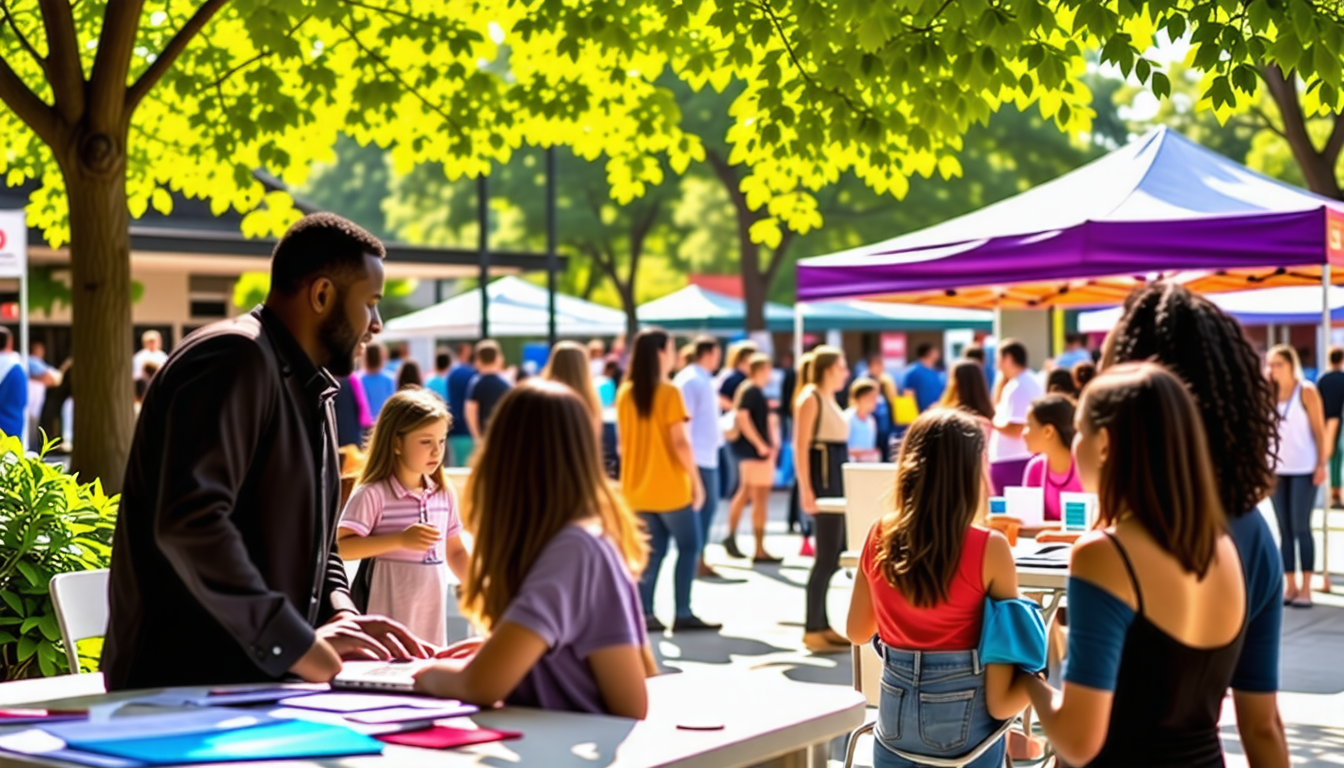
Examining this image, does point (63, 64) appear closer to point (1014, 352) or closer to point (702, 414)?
point (702, 414)

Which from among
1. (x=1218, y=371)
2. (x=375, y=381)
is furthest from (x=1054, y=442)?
(x=375, y=381)

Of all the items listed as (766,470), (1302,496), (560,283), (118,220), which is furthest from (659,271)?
(118,220)

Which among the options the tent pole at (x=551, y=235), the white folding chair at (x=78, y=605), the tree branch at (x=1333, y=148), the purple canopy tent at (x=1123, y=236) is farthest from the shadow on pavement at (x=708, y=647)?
the tree branch at (x=1333, y=148)

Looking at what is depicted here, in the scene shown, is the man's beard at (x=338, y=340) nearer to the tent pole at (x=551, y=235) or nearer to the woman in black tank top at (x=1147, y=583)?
the woman in black tank top at (x=1147, y=583)

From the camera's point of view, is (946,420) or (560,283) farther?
(560,283)

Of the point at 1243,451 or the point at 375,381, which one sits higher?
the point at 375,381

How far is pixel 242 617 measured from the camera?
3387mm

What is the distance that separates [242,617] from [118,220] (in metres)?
4.41

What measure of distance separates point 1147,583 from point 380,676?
1.46m

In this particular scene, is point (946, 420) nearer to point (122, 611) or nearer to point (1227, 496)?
point (1227, 496)

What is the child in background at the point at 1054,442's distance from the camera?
8.01 m

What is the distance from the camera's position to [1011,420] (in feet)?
38.1

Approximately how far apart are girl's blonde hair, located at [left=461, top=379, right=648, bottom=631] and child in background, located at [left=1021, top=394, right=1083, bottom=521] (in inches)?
200

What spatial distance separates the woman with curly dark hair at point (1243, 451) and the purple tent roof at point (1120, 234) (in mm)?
7869
